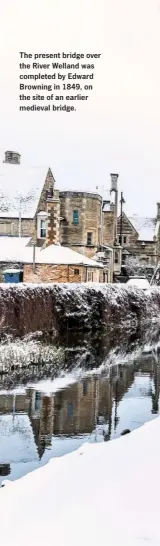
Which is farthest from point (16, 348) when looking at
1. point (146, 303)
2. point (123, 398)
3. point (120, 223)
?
point (120, 223)

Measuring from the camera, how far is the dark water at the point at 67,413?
8.38 metres

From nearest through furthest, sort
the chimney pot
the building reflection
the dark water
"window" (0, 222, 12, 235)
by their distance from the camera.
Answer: the dark water < the building reflection < "window" (0, 222, 12, 235) < the chimney pot

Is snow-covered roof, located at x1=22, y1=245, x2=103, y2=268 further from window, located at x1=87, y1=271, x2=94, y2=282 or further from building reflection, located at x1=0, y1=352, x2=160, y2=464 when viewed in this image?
building reflection, located at x1=0, y1=352, x2=160, y2=464

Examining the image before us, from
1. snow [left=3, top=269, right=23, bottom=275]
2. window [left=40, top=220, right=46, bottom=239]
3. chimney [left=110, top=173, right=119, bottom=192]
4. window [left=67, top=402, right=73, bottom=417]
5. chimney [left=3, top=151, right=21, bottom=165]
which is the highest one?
chimney [left=3, top=151, right=21, bottom=165]

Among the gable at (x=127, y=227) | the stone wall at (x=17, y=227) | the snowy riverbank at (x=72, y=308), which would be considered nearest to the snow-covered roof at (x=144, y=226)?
the gable at (x=127, y=227)

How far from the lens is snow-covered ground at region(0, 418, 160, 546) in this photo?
443 centimetres

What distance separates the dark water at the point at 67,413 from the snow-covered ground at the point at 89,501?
116cm

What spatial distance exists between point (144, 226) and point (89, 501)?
60.1 metres

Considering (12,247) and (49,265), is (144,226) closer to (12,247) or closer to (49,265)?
(12,247)

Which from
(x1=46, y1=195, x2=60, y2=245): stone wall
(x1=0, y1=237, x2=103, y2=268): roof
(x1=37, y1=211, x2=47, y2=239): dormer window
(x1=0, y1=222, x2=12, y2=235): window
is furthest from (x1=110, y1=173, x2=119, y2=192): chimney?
(x1=0, y1=237, x2=103, y2=268): roof

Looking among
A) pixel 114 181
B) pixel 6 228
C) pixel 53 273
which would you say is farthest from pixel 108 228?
pixel 53 273

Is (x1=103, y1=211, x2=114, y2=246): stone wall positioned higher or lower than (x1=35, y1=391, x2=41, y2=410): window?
higher

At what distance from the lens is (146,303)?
33188 millimetres

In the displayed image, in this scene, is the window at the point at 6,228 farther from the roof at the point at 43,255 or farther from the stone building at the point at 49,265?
the stone building at the point at 49,265
